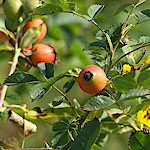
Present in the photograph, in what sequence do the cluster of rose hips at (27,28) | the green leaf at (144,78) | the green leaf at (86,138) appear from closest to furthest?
the green leaf at (86,138) < the green leaf at (144,78) < the cluster of rose hips at (27,28)

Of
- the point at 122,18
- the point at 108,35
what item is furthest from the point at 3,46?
the point at 122,18

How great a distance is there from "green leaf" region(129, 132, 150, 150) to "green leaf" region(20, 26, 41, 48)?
443 millimetres

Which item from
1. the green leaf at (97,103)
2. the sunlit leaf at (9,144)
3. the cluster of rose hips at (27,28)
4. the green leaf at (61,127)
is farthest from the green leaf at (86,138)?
the cluster of rose hips at (27,28)

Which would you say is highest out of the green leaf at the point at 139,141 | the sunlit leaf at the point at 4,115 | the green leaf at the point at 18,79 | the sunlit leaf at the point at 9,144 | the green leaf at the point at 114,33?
the green leaf at the point at 114,33

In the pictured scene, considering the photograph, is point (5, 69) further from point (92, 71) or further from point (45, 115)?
point (92, 71)

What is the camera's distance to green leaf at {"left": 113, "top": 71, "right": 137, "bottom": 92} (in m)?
1.01

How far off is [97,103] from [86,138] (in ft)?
0.21

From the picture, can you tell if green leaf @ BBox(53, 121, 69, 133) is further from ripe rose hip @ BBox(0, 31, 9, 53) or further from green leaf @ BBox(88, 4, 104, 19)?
ripe rose hip @ BBox(0, 31, 9, 53)

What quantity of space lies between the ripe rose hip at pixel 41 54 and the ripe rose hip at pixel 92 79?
0.39 metres

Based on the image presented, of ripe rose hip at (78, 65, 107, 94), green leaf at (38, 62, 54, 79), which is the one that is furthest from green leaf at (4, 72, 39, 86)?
ripe rose hip at (78, 65, 107, 94)

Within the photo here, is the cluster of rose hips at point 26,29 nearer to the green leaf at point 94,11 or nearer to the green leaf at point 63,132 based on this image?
the green leaf at point 94,11

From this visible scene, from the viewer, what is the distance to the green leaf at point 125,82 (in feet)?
3.33

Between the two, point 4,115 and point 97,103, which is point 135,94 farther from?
point 4,115

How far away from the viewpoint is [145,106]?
3.29 ft
